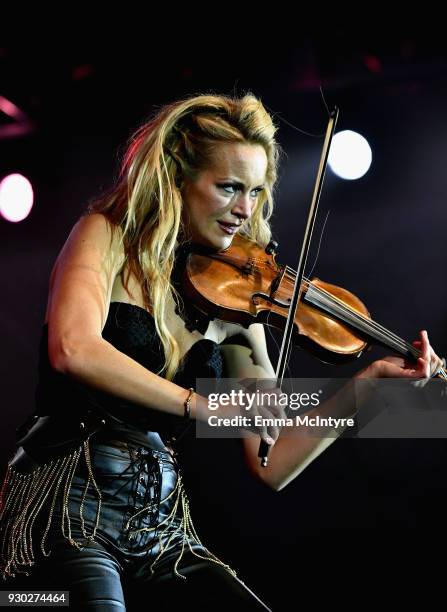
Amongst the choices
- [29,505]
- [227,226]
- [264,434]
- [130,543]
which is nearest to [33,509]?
[29,505]

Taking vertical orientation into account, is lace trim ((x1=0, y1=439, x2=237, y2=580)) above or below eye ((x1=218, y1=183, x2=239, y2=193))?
below

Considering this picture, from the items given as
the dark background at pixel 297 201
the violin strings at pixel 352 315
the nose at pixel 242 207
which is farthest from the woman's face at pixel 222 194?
the dark background at pixel 297 201

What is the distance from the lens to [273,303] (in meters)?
1.81

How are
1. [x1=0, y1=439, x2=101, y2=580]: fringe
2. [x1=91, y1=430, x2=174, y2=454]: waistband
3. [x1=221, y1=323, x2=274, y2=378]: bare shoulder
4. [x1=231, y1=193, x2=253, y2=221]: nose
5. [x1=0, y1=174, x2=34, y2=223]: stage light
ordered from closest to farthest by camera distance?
[x1=0, y1=439, x2=101, y2=580]: fringe, [x1=91, y1=430, x2=174, y2=454]: waistband, [x1=231, y1=193, x2=253, y2=221]: nose, [x1=221, y1=323, x2=274, y2=378]: bare shoulder, [x1=0, y1=174, x2=34, y2=223]: stage light

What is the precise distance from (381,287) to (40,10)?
196 centimetres

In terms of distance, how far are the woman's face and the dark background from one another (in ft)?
4.88

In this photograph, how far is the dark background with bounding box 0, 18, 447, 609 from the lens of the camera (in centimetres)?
310

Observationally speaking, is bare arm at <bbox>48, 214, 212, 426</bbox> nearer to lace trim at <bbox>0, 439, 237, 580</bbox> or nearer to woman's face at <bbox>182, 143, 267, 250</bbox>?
lace trim at <bbox>0, 439, 237, 580</bbox>

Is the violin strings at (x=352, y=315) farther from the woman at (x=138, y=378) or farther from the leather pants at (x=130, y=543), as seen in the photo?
the leather pants at (x=130, y=543)

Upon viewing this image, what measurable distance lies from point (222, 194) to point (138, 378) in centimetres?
62

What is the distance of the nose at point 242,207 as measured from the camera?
5.95 ft

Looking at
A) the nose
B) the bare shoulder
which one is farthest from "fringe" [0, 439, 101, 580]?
the nose

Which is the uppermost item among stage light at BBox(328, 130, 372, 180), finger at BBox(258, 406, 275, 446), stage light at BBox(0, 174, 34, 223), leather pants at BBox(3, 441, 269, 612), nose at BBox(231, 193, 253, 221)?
stage light at BBox(328, 130, 372, 180)

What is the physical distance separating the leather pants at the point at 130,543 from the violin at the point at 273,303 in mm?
411
